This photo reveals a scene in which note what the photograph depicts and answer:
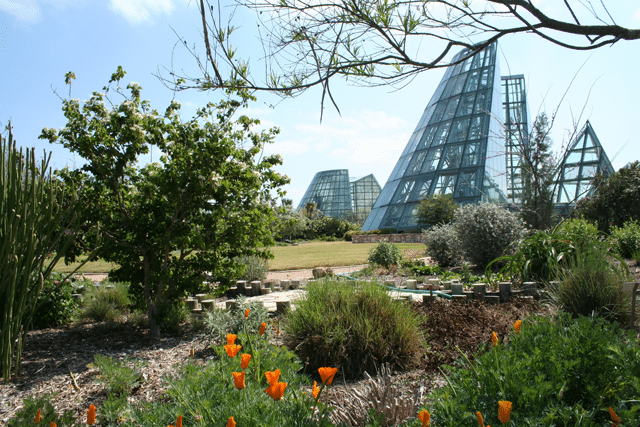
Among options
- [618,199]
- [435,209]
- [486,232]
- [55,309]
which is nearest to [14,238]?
[55,309]

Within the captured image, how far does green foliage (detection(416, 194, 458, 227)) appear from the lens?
22.6 metres

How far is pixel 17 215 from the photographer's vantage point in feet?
6.50

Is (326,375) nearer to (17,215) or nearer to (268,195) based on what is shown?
(17,215)

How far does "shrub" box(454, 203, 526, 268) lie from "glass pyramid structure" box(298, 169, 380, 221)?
5850cm

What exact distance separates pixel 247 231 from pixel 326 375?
2737 millimetres

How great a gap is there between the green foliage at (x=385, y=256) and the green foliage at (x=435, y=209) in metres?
13.5

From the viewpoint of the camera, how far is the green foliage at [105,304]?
4.61 meters

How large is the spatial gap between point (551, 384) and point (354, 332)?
1.50m

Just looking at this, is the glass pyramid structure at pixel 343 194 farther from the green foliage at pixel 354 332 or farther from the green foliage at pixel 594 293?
the green foliage at pixel 354 332

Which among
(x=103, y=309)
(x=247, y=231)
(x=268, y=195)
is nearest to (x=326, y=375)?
(x=247, y=231)

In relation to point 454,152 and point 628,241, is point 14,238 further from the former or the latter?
point 454,152

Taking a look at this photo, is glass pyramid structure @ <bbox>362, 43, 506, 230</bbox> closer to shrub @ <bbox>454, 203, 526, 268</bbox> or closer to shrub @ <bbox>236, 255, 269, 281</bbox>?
shrub @ <bbox>454, 203, 526, 268</bbox>

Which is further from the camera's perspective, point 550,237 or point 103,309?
point 550,237

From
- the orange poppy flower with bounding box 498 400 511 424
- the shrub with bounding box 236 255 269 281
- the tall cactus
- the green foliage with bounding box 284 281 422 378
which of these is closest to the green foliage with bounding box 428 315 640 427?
the orange poppy flower with bounding box 498 400 511 424
